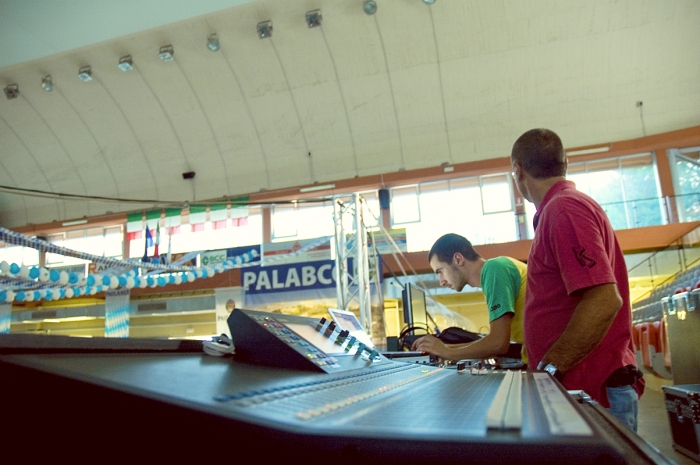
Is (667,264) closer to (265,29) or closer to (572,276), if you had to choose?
(265,29)

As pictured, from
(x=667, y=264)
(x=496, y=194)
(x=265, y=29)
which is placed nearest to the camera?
(x=667, y=264)

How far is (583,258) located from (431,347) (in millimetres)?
846

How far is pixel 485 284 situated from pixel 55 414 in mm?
1820

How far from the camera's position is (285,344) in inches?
35.9

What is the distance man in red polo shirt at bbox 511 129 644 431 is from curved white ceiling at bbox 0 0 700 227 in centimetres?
1069

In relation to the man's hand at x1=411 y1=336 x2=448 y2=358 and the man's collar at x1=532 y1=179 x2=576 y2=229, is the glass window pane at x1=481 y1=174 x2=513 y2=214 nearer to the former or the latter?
the man's hand at x1=411 y1=336 x2=448 y2=358

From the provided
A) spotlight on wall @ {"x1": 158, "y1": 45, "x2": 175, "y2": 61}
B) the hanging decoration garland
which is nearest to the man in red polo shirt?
the hanging decoration garland

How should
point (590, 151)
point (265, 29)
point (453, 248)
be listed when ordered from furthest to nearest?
point (590, 151) < point (265, 29) < point (453, 248)

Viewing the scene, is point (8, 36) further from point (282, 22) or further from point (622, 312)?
point (622, 312)

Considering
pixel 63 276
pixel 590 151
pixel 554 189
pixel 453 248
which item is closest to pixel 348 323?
pixel 453 248

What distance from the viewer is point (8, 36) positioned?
9.01m

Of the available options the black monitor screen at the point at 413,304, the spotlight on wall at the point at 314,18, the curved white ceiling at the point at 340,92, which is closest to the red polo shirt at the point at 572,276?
the black monitor screen at the point at 413,304

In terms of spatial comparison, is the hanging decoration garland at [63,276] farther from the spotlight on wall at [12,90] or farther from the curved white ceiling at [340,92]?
the spotlight on wall at [12,90]

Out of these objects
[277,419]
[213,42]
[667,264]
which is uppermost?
[213,42]
